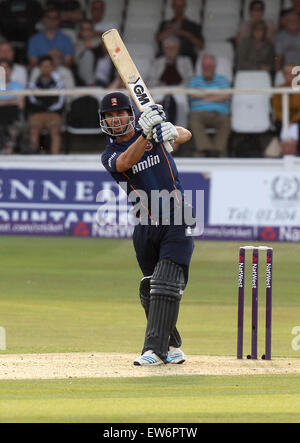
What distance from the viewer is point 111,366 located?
25.5 ft

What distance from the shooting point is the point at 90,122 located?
19109mm

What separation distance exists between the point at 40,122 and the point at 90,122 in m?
0.86

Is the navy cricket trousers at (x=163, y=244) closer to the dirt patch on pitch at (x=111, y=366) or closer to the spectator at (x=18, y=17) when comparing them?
the dirt patch on pitch at (x=111, y=366)

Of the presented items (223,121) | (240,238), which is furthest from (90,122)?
(240,238)

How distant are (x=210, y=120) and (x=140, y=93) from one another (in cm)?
1053

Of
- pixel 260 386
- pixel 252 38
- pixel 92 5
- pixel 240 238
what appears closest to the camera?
pixel 260 386

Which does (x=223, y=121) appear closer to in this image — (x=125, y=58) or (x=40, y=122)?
(x=40, y=122)

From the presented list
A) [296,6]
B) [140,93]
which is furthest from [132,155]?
[296,6]

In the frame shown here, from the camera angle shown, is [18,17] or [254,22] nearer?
[254,22]

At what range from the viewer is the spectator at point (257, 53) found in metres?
19.7

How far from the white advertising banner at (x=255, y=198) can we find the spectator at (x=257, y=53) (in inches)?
118

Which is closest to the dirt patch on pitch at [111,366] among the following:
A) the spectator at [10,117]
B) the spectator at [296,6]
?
the spectator at [10,117]

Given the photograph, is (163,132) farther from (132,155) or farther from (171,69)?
(171,69)

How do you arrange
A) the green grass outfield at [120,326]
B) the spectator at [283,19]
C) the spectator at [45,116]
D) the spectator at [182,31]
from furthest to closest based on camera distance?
the spectator at [182,31] < the spectator at [283,19] < the spectator at [45,116] < the green grass outfield at [120,326]
